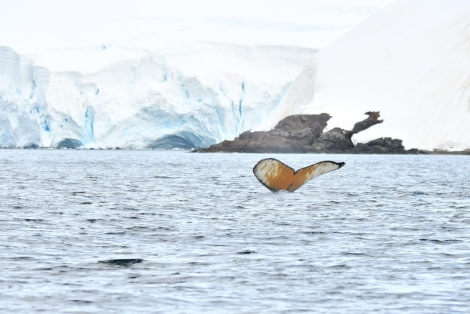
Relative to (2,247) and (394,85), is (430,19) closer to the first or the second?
(394,85)

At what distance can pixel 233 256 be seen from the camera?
14500 mm

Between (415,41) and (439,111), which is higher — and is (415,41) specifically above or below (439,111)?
above

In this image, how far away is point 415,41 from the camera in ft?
440

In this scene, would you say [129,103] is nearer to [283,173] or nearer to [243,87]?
[243,87]

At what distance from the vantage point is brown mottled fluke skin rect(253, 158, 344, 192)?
27.1m

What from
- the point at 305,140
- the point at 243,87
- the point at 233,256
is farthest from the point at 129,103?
the point at 233,256

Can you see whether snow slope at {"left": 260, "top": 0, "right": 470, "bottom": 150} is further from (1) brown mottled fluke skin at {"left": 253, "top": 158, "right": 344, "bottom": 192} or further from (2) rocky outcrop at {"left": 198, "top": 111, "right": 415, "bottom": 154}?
(1) brown mottled fluke skin at {"left": 253, "top": 158, "right": 344, "bottom": 192}

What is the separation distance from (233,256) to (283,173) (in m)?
16.1

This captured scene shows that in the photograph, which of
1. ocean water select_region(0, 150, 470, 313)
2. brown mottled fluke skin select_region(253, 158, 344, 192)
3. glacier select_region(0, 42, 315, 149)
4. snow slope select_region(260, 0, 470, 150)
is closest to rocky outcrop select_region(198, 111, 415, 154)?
snow slope select_region(260, 0, 470, 150)

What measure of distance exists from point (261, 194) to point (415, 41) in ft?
356

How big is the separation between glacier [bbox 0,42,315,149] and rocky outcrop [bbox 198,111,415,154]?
6.09m

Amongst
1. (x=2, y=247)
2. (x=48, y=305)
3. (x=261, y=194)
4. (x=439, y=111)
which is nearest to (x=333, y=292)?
(x=48, y=305)

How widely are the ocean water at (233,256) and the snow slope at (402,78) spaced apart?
8831 centimetres

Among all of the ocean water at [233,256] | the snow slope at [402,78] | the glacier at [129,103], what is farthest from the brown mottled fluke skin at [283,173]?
the glacier at [129,103]
